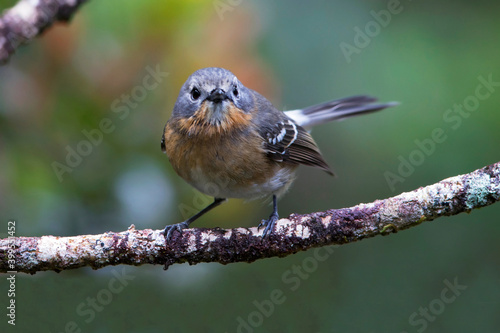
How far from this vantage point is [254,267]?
331 cm

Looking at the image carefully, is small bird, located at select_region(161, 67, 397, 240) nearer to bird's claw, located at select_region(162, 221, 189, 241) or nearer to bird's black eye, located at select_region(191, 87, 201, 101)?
bird's black eye, located at select_region(191, 87, 201, 101)

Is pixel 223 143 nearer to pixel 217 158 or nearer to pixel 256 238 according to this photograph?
pixel 217 158

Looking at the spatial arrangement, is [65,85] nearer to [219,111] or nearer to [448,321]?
[219,111]

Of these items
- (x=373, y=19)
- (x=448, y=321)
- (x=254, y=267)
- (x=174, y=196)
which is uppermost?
(x=373, y=19)

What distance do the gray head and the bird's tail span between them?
121 cm

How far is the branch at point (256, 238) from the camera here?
2.55 m

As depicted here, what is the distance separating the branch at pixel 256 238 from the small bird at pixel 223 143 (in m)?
0.25

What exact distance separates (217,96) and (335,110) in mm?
1662

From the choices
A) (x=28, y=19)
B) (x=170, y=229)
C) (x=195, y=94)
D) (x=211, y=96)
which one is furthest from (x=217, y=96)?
(x=28, y=19)

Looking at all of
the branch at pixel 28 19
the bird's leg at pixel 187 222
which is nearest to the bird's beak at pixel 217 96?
the bird's leg at pixel 187 222

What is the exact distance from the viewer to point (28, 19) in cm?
334

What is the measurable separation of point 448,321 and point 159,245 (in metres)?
1.85

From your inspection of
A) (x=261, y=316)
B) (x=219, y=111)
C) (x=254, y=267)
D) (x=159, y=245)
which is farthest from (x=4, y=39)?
(x=261, y=316)

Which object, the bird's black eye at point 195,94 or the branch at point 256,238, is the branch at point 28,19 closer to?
the bird's black eye at point 195,94
